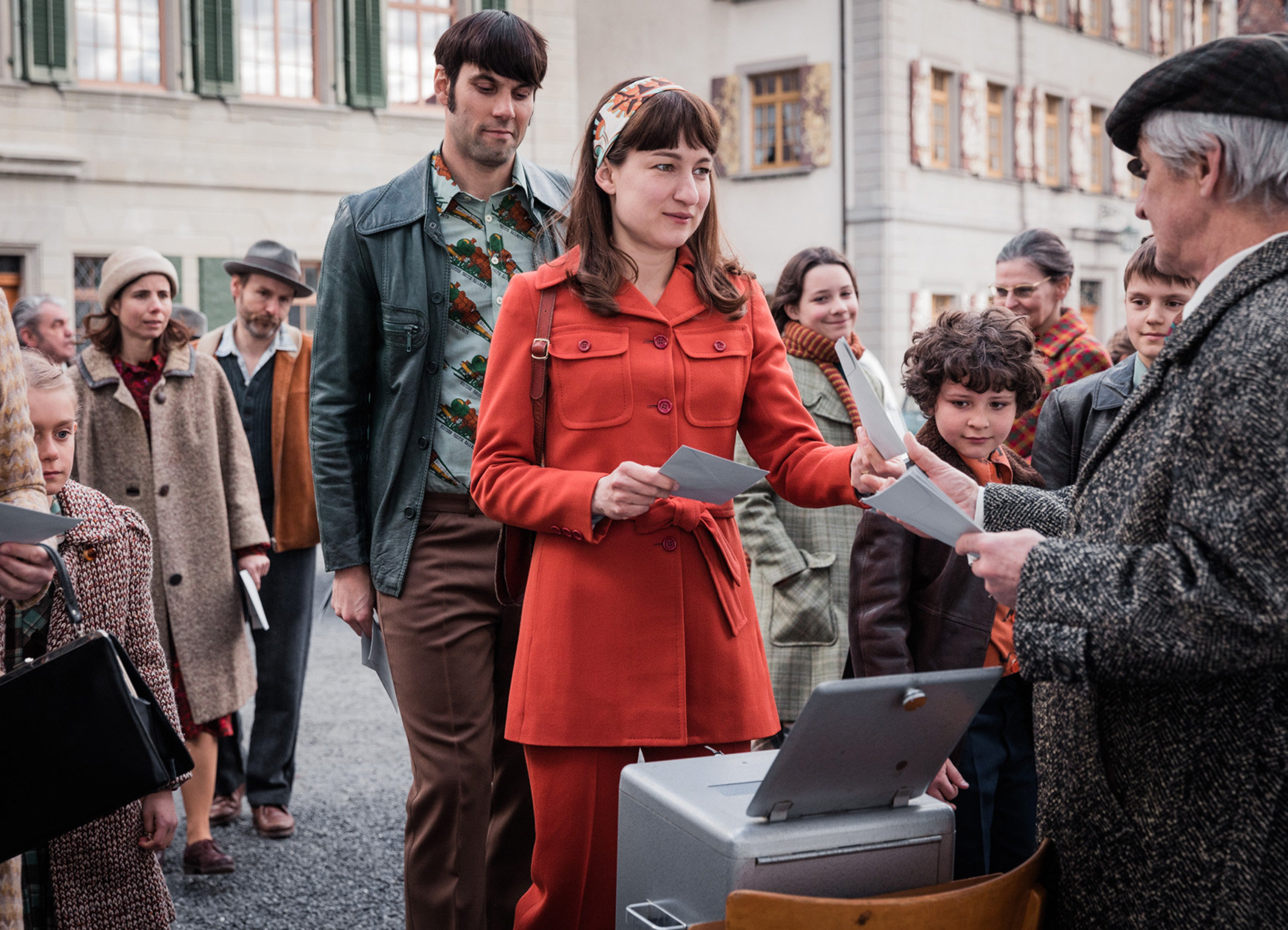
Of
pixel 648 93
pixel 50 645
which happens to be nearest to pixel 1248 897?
pixel 648 93

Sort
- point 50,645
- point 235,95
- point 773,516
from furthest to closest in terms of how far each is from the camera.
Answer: point 235,95 → point 773,516 → point 50,645

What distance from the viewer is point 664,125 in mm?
2510

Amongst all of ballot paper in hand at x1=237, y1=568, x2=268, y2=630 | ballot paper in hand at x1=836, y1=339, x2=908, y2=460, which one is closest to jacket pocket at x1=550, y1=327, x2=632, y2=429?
ballot paper in hand at x1=836, y1=339, x2=908, y2=460

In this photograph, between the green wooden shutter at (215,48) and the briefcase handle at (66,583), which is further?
the green wooden shutter at (215,48)

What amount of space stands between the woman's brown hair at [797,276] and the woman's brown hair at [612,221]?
6.63ft

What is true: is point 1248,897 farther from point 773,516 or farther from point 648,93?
point 773,516

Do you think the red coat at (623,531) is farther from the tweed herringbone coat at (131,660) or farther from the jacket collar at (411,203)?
the tweed herringbone coat at (131,660)

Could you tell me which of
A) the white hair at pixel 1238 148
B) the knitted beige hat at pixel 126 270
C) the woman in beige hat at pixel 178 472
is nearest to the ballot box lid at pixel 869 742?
the white hair at pixel 1238 148

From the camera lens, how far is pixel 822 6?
22.9 metres

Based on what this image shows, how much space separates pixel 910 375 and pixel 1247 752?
171 centimetres

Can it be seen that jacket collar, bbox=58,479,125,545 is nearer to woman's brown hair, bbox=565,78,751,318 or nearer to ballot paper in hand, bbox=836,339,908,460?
woman's brown hair, bbox=565,78,751,318

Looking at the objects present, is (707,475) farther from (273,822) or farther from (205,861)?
(273,822)

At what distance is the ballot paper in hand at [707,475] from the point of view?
216 cm

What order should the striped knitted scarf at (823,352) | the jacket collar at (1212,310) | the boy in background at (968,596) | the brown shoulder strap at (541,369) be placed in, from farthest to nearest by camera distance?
1. the striped knitted scarf at (823,352)
2. the boy in background at (968,596)
3. the brown shoulder strap at (541,369)
4. the jacket collar at (1212,310)
